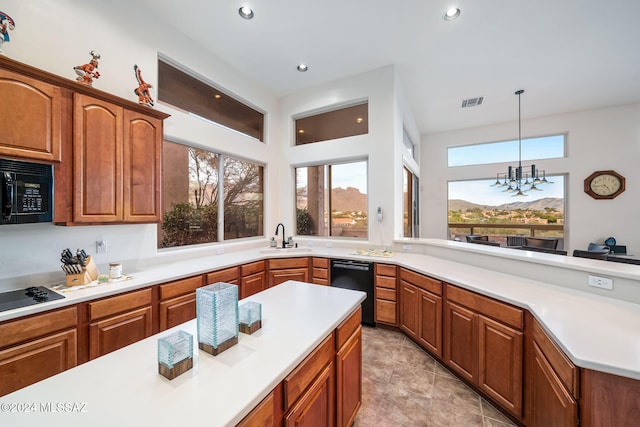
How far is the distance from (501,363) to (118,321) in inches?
116

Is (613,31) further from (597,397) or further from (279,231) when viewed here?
(279,231)

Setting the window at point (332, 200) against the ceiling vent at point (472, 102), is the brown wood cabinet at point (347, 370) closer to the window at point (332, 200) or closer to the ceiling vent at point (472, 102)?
the window at point (332, 200)

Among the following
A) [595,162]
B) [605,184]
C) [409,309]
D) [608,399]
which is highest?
[595,162]

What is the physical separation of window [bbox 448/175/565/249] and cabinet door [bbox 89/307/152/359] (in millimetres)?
6391

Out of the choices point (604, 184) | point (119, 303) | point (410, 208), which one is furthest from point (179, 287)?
point (604, 184)

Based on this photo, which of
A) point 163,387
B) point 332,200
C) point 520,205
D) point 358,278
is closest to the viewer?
point 163,387

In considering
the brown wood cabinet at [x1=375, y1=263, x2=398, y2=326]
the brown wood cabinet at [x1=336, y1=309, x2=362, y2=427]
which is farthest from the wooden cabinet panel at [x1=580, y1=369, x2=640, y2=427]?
the brown wood cabinet at [x1=375, y1=263, x2=398, y2=326]

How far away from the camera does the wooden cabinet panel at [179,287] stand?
222cm

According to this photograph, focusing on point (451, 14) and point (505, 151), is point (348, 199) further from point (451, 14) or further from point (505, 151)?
point (505, 151)

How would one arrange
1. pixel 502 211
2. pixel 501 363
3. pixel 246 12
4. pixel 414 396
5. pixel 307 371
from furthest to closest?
pixel 502 211 → pixel 246 12 → pixel 414 396 → pixel 501 363 → pixel 307 371

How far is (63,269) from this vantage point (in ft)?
6.52

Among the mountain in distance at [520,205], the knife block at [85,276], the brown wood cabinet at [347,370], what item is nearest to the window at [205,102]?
the knife block at [85,276]

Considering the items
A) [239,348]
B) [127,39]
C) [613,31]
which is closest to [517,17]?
[613,31]

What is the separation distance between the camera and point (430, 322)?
2494 mm
